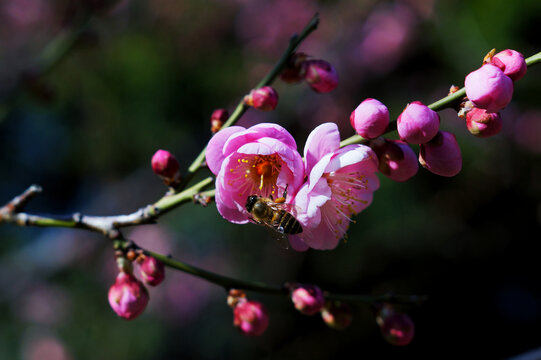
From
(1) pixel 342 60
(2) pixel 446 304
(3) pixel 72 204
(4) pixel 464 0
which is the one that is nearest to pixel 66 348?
(3) pixel 72 204

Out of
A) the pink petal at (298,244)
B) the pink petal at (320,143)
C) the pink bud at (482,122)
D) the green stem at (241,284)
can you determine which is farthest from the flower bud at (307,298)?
the pink bud at (482,122)

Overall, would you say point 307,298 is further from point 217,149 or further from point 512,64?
point 512,64

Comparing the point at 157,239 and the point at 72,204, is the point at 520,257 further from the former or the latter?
the point at 72,204

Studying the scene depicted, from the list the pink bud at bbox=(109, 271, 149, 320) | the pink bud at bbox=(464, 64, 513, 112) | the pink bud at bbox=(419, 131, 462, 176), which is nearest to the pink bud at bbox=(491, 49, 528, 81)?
the pink bud at bbox=(464, 64, 513, 112)

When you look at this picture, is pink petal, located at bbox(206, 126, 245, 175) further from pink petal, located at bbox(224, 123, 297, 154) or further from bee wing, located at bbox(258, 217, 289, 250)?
bee wing, located at bbox(258, 217, 289, 250)

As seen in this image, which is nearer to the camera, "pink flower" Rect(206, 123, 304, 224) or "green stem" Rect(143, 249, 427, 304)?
"pink flower" Rect(206, 123, 304, 224)

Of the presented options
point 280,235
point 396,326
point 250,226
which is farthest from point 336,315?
point 250,226
